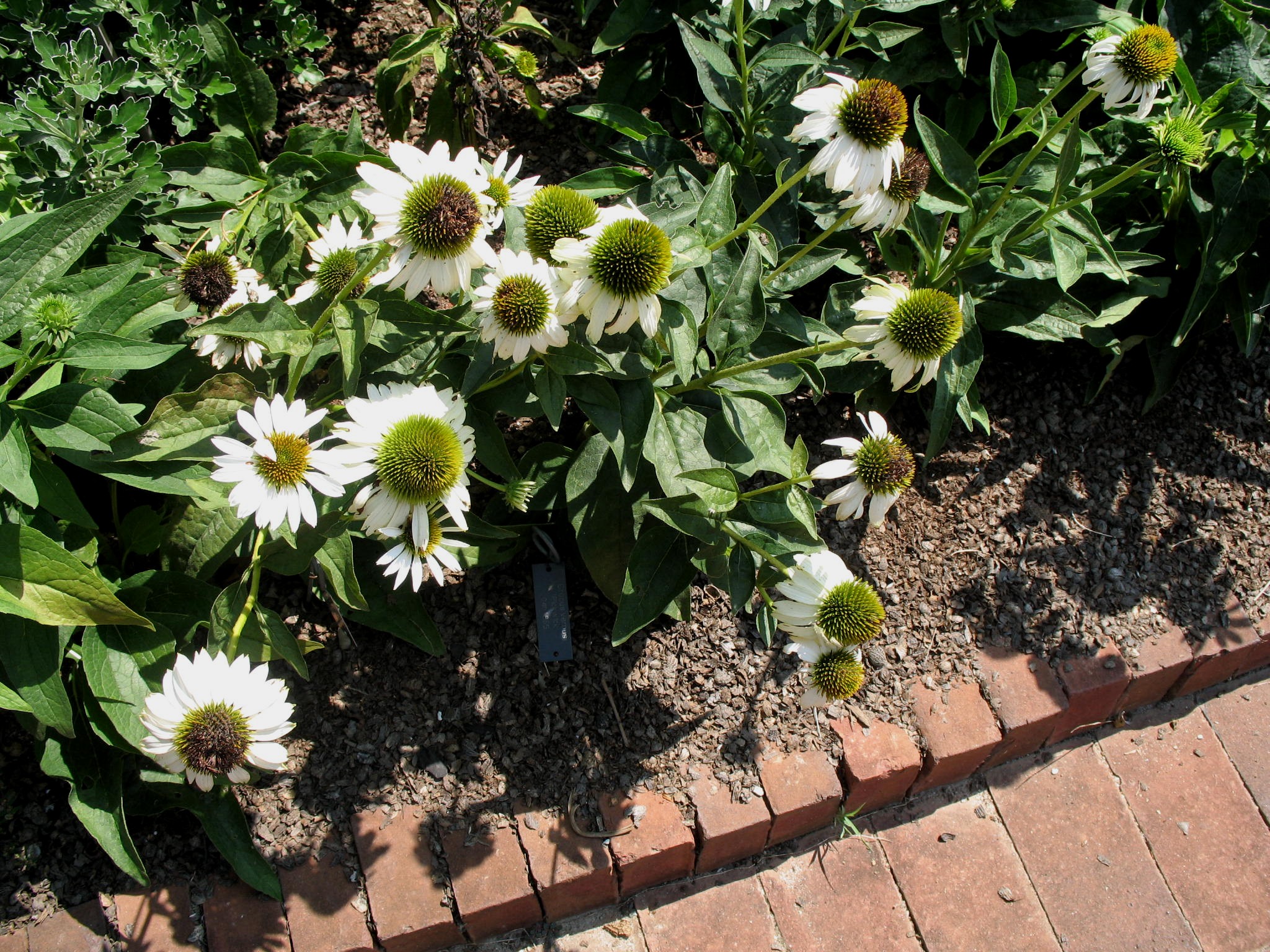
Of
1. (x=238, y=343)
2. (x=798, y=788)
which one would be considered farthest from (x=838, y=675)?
(x=238, y=343)

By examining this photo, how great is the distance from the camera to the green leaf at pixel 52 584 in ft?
5.44

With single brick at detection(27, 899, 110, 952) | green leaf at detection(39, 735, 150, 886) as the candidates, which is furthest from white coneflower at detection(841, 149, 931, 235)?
single brick at detection(27, 899, 110, 952)

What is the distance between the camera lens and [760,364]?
1904mm

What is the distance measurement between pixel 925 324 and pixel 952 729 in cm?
123

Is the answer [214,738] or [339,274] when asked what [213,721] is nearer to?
[214,738]

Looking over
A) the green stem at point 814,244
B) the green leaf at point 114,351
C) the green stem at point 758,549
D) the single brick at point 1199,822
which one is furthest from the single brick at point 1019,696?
the green leaf at point 114,351

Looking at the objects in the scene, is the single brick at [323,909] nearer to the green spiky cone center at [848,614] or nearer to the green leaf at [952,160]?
the green spiky cone center at [848,614]

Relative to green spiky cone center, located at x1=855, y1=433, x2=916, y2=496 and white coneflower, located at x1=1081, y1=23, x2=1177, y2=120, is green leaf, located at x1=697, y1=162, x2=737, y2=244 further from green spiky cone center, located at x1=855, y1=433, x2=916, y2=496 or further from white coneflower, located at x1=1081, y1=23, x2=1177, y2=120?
white coneflower, located at x1=1081, y1=23, x2=1177, y2=120

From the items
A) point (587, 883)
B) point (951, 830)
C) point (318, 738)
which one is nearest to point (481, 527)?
point (318, 738)

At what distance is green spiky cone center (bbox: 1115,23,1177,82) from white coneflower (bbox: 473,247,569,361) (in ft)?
4.55

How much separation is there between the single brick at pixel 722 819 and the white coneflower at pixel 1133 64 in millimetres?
1843

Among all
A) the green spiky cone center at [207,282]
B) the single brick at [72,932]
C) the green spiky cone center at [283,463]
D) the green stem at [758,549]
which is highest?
the green spiky cone center at [207,282]

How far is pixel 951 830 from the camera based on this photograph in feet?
8.32

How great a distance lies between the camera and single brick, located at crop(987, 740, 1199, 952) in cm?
246
